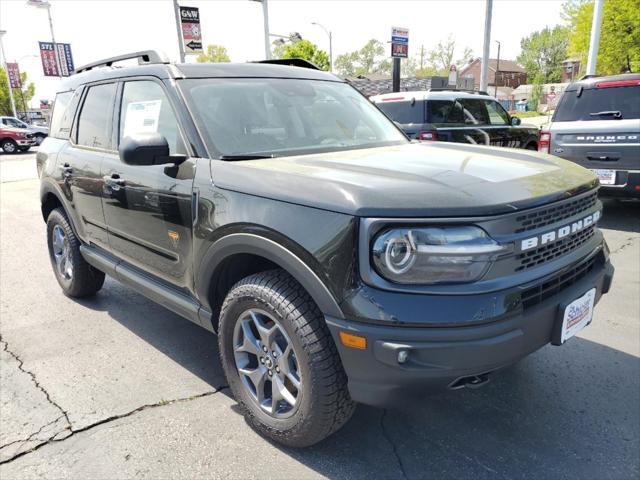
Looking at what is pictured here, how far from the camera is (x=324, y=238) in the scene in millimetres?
1978

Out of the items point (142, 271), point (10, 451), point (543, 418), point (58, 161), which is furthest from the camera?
point (58, 161)

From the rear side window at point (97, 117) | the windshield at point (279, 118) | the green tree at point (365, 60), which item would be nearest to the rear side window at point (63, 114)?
the rear side window at point (97, 117)

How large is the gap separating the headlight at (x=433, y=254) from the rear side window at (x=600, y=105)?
5.75 meters

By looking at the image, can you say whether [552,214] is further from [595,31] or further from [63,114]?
[595,31]

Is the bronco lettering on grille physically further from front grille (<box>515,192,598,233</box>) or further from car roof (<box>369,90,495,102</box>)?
car roof (<box>369,90,495,102</box>)

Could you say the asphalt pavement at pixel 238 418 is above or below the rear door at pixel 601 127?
below

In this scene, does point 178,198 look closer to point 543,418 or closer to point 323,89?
point 323,89

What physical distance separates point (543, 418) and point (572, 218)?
3.56 ft

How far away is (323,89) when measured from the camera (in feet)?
11.6

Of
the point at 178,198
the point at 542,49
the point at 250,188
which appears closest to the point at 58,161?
the point at 178,198

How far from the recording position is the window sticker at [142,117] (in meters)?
3.06

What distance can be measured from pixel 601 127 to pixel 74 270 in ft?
20.6

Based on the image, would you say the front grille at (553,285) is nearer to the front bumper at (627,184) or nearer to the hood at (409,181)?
the hood at (409,181)

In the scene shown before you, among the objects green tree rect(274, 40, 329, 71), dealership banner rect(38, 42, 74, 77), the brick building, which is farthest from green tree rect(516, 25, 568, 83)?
dealership banner rect(38, 42, 74, 77)
